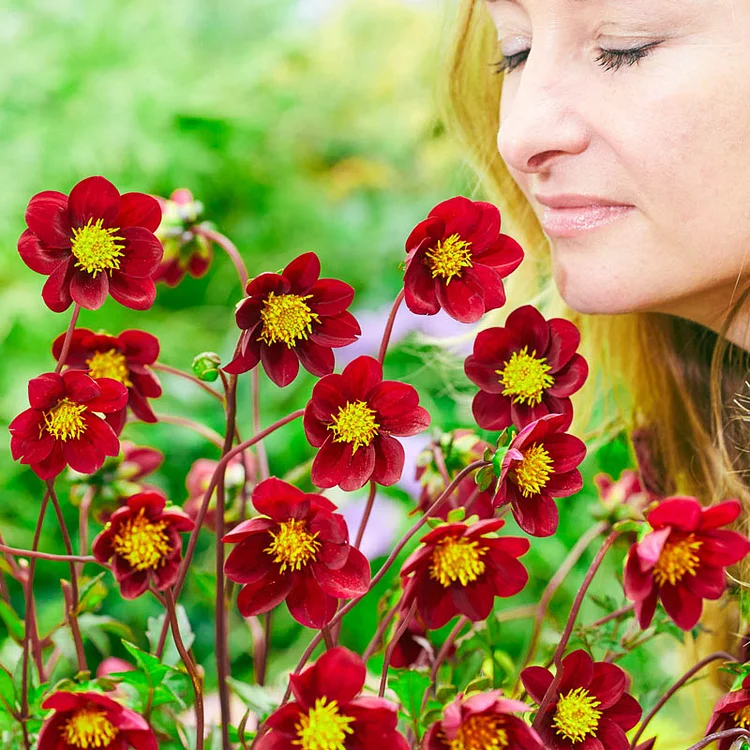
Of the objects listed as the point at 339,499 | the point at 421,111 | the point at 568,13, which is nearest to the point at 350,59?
the point at 421,111

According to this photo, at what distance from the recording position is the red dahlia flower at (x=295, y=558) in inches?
14.3

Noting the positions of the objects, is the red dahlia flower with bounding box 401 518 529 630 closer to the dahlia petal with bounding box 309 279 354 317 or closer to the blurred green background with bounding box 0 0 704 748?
the dahlia petal with bounding box 309 279 354 317

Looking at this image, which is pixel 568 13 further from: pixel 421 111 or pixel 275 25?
pixel 275 25

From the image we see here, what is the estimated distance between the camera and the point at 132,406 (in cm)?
45

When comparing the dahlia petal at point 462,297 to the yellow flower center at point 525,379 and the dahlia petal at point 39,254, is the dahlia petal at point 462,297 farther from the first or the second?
the dahlia petal at point 39,254

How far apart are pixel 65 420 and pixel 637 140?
28cm

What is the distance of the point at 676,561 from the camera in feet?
1.32

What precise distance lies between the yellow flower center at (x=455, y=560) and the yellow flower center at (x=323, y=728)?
0.26ft

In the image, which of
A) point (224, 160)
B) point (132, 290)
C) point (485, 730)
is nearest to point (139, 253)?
point (132, 290)

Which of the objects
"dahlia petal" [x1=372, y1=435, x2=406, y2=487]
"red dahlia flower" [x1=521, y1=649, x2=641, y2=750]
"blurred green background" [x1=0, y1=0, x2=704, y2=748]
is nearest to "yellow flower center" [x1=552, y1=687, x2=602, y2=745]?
"red dahlia flower" [x1=521, y1=649, x2=641, y2=750]

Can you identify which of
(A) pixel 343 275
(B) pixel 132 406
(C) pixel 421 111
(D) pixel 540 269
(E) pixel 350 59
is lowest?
(B) pixel 132 406

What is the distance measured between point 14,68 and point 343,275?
0.53 metres

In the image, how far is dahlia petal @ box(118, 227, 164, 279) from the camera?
0.39m

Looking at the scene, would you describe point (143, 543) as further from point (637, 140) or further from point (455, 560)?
point (637, 140)
